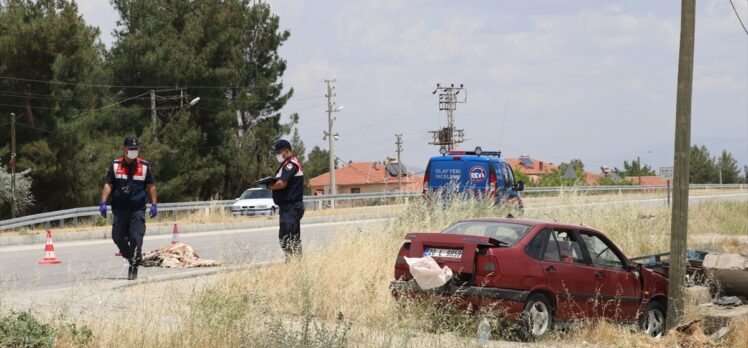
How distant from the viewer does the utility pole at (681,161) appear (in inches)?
475

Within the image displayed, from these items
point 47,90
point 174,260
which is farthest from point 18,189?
point 174,260

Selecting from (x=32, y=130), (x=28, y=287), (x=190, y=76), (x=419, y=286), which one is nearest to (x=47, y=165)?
(x=32, y=130)

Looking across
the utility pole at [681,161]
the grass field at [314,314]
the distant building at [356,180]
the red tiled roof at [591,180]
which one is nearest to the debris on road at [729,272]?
the grass field at [314,314]

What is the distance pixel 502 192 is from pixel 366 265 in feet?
28.6

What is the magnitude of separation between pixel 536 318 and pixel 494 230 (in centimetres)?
113

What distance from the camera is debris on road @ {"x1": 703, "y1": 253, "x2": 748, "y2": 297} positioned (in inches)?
555

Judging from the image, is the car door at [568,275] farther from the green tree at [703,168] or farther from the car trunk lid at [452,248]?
the green tree at [703,168]

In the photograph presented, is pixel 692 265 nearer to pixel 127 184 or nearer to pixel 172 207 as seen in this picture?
pixel 127 184

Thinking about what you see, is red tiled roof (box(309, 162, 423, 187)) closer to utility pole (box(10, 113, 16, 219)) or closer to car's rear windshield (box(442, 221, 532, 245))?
utility pole (box(10, 113, 16, 219))

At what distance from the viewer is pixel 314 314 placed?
1072 cm

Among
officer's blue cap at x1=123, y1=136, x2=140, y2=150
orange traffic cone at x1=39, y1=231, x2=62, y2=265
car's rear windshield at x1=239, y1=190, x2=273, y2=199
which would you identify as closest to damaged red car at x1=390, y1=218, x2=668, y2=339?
officer's blue cap at x1=123, y1=136, x2=140, y2=150

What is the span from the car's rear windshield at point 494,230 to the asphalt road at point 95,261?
8.89 feet

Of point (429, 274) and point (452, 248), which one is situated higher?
point (452, 248)

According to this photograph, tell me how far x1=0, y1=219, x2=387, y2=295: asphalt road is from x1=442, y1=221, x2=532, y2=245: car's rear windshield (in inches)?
107
